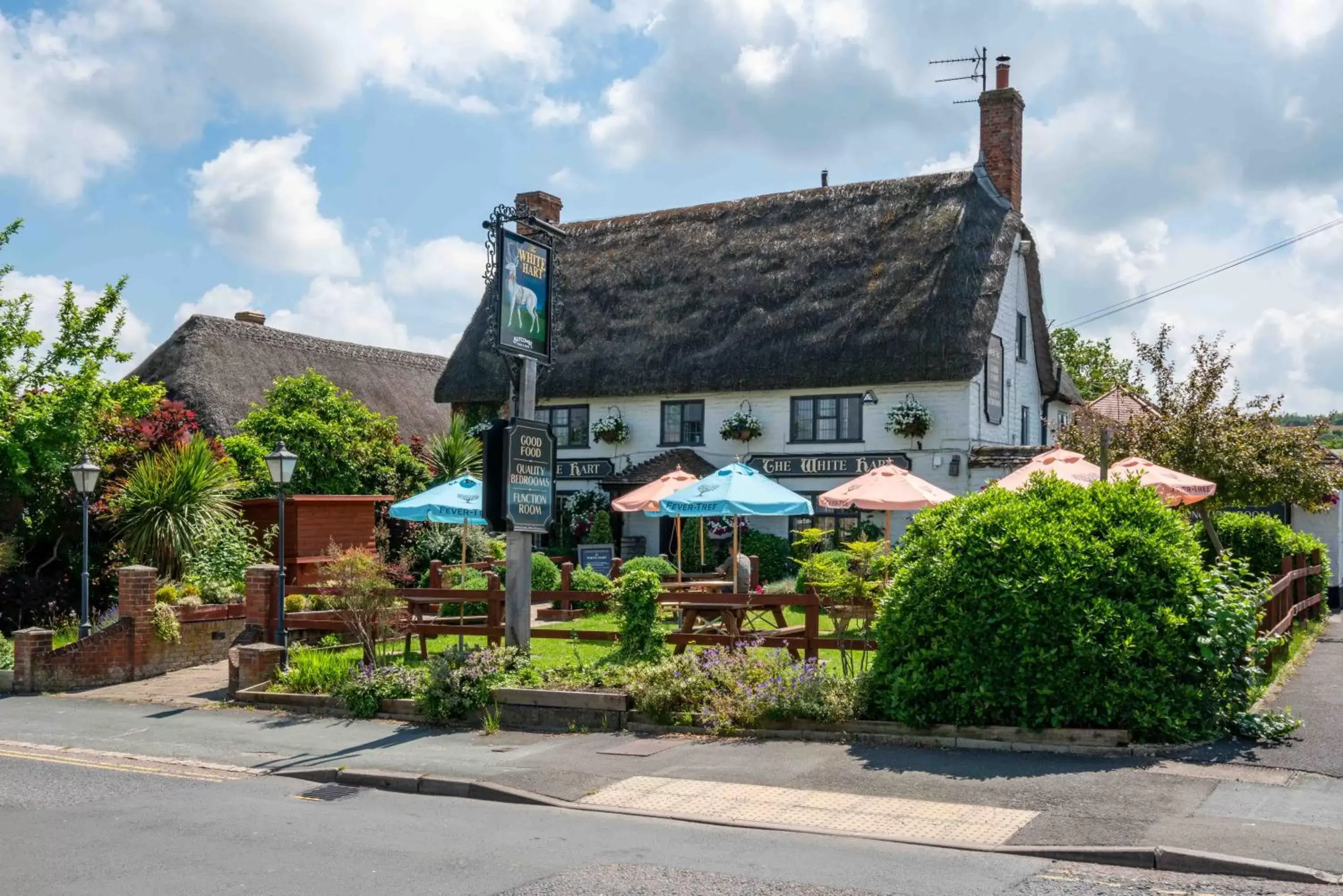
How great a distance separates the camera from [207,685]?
16453 millimetres

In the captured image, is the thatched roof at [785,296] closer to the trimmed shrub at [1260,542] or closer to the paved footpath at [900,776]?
the trimmed shrub at [1260,542]

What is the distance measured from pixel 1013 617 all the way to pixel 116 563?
51.1ft

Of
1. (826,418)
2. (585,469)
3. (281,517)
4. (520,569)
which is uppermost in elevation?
(826,418)

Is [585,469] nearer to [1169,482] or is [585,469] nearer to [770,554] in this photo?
[770,554]

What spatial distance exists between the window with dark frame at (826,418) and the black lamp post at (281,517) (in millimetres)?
14531

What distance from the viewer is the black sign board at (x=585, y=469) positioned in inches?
1220

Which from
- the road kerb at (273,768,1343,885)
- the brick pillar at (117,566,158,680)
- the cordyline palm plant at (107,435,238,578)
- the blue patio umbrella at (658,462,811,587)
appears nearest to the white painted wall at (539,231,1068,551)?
the blue patio umbrella at (658,462,811,587)

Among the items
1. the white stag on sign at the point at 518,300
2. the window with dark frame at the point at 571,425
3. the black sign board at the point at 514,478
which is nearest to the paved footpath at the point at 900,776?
the black sign board at the point at 514,478

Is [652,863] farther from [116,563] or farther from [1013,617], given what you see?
[116,563]

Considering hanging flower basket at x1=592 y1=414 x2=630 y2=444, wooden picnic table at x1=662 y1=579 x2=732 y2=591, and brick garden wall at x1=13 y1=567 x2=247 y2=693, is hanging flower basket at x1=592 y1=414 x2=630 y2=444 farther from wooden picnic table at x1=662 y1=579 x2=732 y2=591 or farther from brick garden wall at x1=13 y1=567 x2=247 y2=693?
brick garden wall at x1=13 y1=567 x2=247 y2=693

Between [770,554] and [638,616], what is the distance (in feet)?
44.8

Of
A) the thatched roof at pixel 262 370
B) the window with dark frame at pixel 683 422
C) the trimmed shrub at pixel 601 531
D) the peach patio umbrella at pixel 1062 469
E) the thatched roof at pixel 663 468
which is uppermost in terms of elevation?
the thatched roof at pixel 262 370

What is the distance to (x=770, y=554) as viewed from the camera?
2709cm

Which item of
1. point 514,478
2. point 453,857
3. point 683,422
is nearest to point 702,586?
point 514,478
